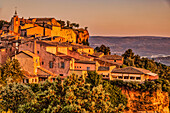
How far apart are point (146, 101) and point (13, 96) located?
19.2m

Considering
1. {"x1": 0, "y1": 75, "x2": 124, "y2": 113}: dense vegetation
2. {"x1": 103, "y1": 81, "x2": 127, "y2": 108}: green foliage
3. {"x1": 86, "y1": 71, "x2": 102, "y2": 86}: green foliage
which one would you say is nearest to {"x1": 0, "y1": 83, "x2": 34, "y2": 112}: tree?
{"x1": 0, "y1": 75, "x2": 124, "y2": 113}: dense vegetation

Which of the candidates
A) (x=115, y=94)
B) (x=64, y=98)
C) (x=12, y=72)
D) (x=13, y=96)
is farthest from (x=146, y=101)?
(x=64, y=98)

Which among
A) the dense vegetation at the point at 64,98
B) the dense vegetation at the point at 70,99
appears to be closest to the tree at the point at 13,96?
the dense vegetation at the point at 64,98

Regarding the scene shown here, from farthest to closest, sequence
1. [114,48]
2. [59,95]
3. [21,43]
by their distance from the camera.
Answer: [114,48] → [21,43] → [59,95]

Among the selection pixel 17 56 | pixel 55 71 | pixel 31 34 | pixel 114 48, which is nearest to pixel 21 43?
pixel 17 56

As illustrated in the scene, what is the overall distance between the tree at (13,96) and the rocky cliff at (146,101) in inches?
667

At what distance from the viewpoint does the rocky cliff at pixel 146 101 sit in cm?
3375

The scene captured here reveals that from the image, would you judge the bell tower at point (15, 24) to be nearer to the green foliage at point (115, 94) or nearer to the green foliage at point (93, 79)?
the green foliage at point (93, 79)

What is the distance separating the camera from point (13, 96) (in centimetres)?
2009

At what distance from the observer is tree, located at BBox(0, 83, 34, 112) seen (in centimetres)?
1912

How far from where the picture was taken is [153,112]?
33.7 metres

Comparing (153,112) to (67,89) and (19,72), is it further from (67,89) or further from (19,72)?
(67,89)

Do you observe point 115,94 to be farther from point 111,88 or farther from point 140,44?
point 140,44

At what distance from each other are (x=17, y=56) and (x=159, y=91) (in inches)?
756
